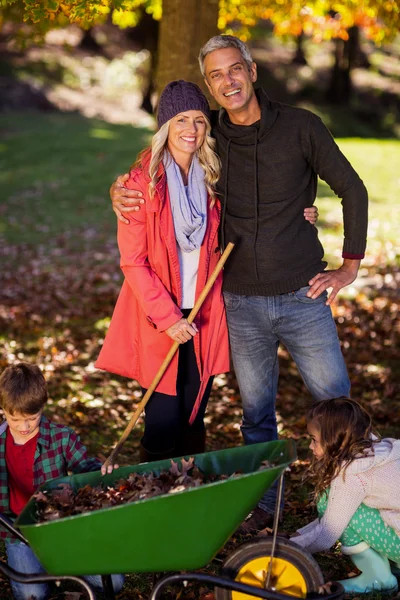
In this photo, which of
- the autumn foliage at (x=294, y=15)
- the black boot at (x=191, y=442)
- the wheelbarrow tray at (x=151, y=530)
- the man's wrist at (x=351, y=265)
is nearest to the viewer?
the wheelbarrow tray at (x=151, y=530)

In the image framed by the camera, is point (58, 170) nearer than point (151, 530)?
No

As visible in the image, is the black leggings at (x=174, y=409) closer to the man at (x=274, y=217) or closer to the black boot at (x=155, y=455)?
the black boot at (x=155, y=455)

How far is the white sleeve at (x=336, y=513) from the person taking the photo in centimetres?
356

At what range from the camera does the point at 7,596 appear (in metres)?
3.81

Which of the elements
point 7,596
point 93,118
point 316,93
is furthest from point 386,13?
point 316,93

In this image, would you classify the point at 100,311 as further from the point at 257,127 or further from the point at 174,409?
the point at 257,127

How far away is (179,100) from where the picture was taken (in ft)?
12.2

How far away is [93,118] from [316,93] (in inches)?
299

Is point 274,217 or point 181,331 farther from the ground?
point 274,217

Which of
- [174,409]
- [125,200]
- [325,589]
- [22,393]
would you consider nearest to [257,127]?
[125,200]

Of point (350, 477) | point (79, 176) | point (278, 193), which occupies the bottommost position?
point (79, 176)

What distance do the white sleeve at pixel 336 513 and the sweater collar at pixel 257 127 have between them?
1.59 metres

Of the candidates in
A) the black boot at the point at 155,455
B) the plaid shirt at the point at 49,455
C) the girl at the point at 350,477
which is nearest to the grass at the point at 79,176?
the black boot at the point at 155,455

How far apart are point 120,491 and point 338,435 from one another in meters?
0.98
